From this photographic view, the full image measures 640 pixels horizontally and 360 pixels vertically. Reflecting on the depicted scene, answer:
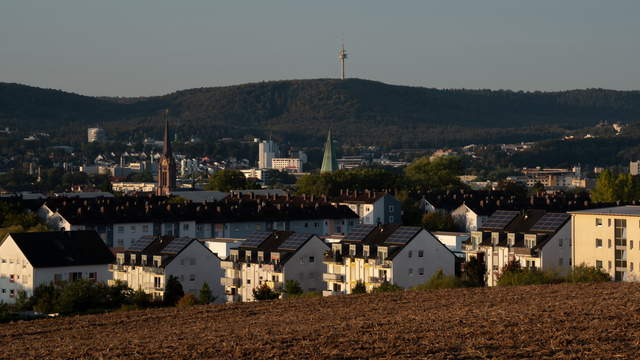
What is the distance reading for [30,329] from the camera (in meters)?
34.2

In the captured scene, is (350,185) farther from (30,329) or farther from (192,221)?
(30,329)

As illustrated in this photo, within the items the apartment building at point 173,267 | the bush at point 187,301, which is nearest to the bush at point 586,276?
the bush at point 187,301

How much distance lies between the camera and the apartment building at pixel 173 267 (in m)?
60.3

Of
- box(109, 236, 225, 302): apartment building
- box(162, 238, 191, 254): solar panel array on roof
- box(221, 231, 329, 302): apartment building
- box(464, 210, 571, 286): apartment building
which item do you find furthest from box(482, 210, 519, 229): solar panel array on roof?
box(162, 238, 191, 254): solar panel array on roof

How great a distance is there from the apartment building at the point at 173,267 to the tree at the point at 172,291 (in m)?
1.73

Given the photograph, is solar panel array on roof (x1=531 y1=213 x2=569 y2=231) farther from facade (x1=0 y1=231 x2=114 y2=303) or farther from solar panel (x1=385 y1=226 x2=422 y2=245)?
facade (x1=0 y1=231 x2=114 y2=303)

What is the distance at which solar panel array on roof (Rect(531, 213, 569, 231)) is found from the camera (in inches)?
2421

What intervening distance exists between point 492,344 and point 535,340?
1042 mm

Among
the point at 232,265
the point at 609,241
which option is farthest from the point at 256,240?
the point at 609,241

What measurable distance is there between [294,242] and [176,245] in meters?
5.09

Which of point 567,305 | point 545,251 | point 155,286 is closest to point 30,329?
point 567,305

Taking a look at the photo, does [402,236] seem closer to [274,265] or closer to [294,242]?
[294,242]

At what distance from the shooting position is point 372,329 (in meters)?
29.7

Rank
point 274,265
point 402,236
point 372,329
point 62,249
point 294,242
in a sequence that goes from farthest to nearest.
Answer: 1. point 294,242
2. point 402,236
3. point 274,265
4. point 62,249
5. point 372,329
